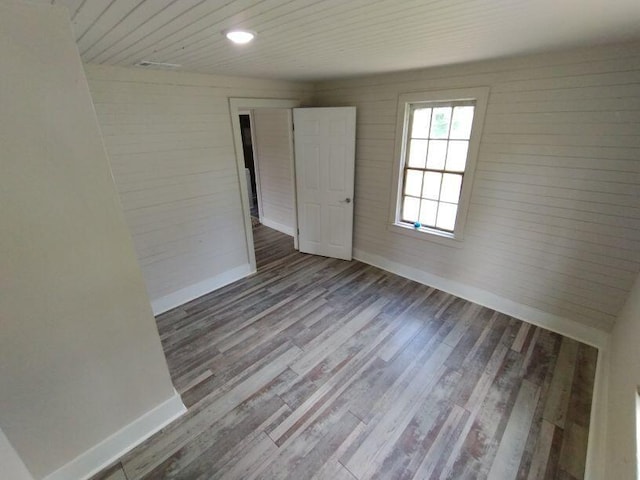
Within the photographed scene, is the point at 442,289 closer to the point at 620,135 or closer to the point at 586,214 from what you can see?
the point at 586,214

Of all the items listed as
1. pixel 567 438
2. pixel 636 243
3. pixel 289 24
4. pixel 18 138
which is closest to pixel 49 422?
pixel 18 138

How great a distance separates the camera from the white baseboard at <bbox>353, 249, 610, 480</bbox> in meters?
1.65

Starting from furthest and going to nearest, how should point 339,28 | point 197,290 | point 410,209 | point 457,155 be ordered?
point 410,209 → point 197,290 → point 457,155 → point 339,28

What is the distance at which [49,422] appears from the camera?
1.48 meters

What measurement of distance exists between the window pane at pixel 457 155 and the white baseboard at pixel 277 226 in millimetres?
2876

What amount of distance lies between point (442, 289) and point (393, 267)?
26.3 inches

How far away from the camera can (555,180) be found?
2406 millimetres

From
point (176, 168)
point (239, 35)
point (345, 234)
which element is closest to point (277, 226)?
point (345, 234)

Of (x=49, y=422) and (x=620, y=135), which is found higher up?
(x=620, y=135)

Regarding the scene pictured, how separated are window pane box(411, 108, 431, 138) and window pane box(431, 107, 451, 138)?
0.06m

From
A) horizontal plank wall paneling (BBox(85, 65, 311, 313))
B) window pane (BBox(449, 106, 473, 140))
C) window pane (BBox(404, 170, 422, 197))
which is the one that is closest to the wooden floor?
horizontal plank wall paneling (BBox(85, 65, 311, 313))

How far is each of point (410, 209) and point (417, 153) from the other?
67 centimetres

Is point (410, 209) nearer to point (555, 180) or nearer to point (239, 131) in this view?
point (555, 180)

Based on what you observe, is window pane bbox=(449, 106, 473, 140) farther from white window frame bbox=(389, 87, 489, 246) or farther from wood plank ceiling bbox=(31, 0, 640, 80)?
wood plank ceiling bbox=(31, 0, 640, 80)
